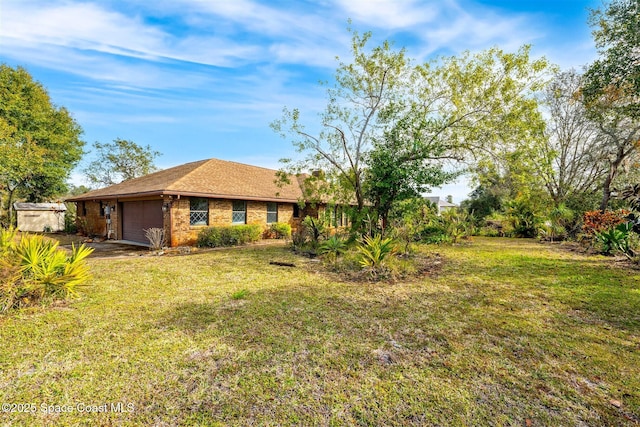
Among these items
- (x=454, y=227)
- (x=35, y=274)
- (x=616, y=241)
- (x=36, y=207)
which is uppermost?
(x=36, y=207)

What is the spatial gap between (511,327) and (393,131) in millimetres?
8508

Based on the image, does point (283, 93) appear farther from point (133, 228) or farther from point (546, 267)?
point (546, 267)

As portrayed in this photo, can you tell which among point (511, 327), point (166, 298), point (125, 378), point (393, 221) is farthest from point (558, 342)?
point (393, 221)

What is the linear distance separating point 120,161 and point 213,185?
1049 inches

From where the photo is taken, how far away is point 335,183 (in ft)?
44.7

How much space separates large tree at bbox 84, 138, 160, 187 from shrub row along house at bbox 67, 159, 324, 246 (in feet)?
53.9

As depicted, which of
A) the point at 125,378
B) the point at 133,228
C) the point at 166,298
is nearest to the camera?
the point at 125,378

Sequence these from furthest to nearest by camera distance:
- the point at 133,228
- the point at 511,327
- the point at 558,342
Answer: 1. the point at 133,228
2. the point at 511,327
3. the point at 558,342

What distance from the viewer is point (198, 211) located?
13844mm

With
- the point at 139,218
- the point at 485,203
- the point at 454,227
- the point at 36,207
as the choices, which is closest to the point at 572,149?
the point at 485,203

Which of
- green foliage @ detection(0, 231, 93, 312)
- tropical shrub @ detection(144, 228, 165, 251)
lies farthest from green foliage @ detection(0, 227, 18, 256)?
tropical shrub @ detection(144, 228, 165, 251)

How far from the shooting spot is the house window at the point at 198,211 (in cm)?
1357

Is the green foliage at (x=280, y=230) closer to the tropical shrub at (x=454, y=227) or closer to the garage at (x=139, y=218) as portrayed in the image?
the garage at (x=139, y=218)

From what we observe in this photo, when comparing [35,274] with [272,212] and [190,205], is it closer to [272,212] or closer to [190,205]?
[190,205]
